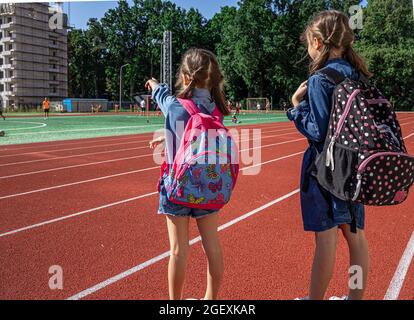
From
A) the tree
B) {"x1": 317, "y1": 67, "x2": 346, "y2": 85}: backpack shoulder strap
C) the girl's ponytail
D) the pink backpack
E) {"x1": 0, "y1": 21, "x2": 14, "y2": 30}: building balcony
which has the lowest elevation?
the pink backpack

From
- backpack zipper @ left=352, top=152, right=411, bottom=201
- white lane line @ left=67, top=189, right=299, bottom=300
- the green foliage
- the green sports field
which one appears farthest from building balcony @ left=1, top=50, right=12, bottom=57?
backpack zipper @ left=352, top=152, right=411, bottom=201

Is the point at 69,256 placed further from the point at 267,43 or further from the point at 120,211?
the point at 267,43

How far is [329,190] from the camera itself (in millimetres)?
2086

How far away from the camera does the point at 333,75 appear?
2.12 m

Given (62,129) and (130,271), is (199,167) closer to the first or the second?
(130,271)

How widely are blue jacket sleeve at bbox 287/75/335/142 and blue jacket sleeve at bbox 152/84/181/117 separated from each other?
26.2 inches

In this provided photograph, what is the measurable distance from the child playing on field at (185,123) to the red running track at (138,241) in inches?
20.7

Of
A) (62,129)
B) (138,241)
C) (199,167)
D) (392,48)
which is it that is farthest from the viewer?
(392,48)

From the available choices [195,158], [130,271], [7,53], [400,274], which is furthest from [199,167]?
[7,53]

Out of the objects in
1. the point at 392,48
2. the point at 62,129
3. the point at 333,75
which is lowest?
the point at 62,129

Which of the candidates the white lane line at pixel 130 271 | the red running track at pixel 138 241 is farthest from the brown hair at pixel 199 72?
the white lane line at pixel 130 271

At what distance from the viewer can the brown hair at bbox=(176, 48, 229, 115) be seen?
7.65 ft

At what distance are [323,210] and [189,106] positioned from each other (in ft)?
2.81

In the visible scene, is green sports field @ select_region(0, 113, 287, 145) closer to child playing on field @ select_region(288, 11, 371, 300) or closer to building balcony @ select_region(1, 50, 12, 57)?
child playing on field @ select_region(288, 11, 371, 300)
